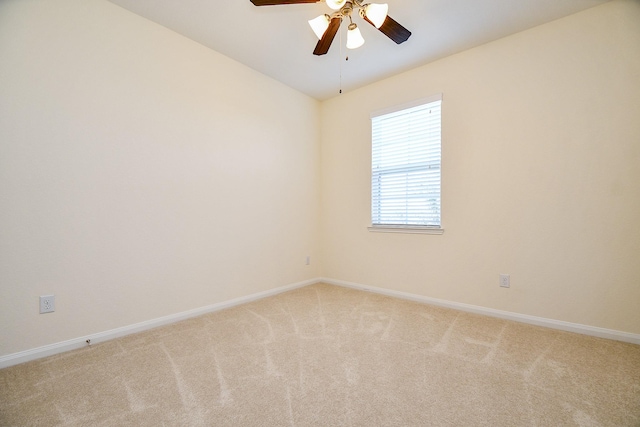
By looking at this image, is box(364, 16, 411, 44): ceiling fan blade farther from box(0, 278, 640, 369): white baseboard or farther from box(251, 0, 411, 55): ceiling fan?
box(0, 278, 640, 369): white baseboard

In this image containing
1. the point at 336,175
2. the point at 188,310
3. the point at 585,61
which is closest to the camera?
the point at 585,61

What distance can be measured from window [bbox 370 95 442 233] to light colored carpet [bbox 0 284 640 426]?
120 centimetres

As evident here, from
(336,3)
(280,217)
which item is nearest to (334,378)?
(280,217)

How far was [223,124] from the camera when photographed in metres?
2.83

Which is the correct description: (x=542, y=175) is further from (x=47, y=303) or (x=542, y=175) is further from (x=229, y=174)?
(x=47, y=303)

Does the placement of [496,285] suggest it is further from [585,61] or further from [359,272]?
[585,61]

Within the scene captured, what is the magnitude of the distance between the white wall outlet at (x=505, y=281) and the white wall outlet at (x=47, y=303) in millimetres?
3594

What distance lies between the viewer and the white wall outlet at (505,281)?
2.49 meters

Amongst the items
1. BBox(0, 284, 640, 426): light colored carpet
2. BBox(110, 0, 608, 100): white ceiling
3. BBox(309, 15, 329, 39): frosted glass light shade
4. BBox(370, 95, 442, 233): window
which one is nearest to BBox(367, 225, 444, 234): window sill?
BBox(370, 95, 442, 233): window

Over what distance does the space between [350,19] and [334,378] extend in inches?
89.0

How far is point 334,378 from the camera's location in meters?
1.58

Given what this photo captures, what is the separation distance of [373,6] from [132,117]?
2019 millimetres

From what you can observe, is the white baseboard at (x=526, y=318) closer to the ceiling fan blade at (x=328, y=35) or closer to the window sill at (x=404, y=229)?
the window sill at (x=404, y=229)

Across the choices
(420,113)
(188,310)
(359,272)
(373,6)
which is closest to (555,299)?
(359,272)
